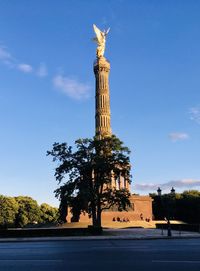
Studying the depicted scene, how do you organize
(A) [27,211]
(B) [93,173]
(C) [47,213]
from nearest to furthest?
1. (B) [93,173]
2. (A) [27,211]
3. (C) [47,213]

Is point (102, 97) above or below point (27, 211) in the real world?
above

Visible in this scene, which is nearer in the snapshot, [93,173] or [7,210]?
[93,173]

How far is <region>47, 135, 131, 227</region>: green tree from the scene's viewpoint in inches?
1948

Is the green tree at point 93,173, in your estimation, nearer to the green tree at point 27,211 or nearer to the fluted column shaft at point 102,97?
the fluted column shaft at point 102,97

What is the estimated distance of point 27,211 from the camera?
4560 inches

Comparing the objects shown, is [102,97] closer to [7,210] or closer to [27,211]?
[7,210]

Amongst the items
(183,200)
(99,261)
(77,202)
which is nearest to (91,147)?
(77,202)

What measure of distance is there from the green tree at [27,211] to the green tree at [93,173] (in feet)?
203

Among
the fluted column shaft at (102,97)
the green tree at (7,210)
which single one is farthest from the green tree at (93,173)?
the green tree at (7,210)

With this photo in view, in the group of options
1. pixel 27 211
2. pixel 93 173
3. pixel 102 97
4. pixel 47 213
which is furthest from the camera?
pixel 47 213

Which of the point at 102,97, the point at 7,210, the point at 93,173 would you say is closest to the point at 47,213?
the point at 7,210

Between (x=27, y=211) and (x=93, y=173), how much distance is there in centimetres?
6817

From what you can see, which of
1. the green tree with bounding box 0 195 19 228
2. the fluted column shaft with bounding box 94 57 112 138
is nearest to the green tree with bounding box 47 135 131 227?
the fluted column shaft with bounding box 94 57 112 138

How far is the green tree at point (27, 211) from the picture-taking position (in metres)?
111
